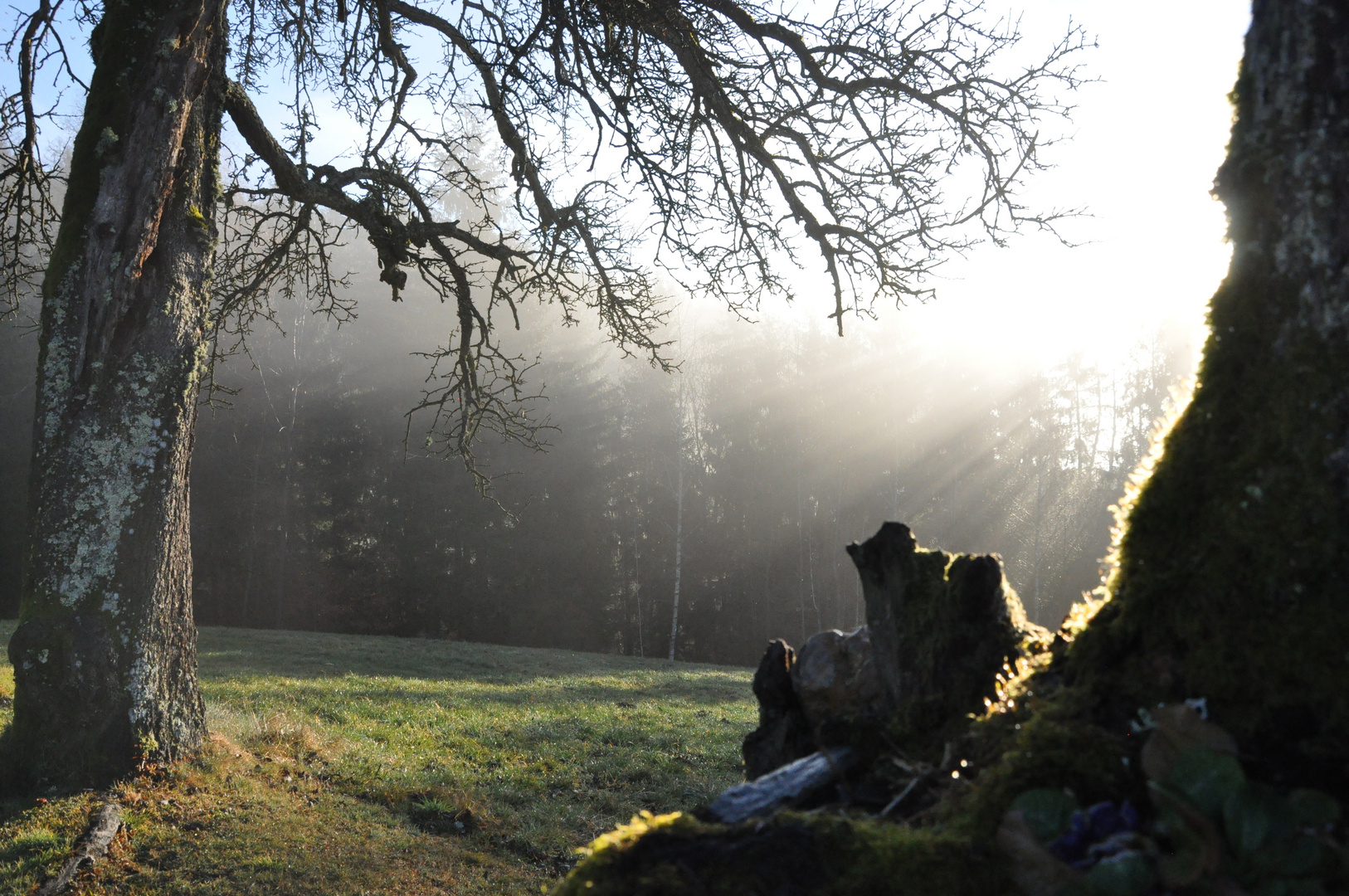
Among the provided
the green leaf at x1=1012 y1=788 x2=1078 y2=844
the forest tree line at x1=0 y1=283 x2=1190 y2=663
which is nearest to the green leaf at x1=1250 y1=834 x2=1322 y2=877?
the green leaf at x1=1012 y1=788 x2=1078 y2=844

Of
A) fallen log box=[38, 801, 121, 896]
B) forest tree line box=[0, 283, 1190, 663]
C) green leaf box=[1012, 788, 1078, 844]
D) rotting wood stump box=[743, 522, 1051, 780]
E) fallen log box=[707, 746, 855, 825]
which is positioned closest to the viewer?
green leaf box=[1012, 788, 1078, 844]

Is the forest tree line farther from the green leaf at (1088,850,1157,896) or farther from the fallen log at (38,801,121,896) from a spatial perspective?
the green leaf at (1088,850,1157,896)

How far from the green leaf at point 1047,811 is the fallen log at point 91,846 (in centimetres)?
504

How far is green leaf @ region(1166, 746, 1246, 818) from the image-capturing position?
1.16 m

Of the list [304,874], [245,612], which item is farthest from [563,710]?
[245,612]

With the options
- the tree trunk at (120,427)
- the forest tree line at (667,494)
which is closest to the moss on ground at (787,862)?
the tree trunk at (120,427)

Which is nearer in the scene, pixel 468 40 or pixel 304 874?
pixel 304 874

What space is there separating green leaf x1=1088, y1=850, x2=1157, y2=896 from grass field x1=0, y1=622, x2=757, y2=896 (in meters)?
4.84

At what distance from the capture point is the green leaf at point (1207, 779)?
3.82 ft

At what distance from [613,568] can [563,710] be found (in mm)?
16801

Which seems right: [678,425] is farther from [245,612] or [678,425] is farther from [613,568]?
[245,612]

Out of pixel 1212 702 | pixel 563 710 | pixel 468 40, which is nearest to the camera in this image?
pixel 1212 702

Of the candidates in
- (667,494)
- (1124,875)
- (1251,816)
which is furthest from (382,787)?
(667,494)

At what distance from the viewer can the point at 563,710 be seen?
1223 centimetres
